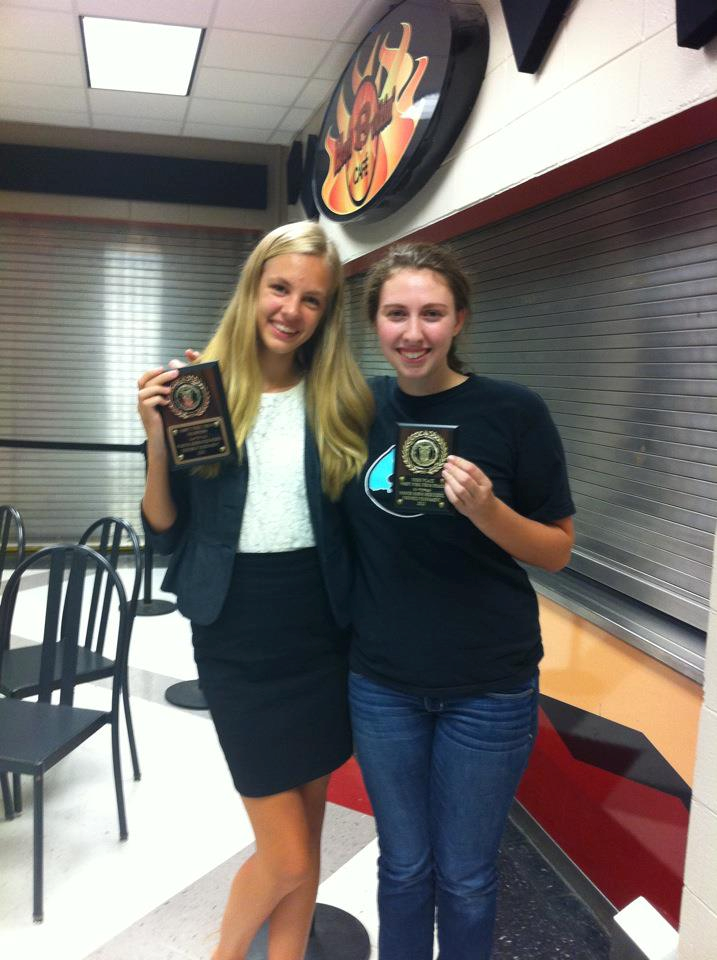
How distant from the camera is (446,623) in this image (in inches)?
51.6

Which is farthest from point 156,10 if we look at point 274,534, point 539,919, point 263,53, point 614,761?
point 539,919

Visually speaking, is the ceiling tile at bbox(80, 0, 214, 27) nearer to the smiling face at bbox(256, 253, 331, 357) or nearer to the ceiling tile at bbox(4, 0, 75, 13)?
the ceiling tile at bbox(4, 0, 75, 13)

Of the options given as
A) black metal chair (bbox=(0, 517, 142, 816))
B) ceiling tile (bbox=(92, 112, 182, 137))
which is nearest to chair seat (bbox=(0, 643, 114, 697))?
black metal chair (bbox=(0, 517, 142, 816))

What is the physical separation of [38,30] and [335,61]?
1508 mm

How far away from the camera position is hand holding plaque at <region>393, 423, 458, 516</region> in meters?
1.26

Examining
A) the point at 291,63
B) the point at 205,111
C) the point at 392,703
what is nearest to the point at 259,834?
the point at 392,703

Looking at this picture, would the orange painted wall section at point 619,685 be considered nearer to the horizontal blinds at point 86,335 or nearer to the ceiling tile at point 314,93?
the ceiling tile at point 314,93

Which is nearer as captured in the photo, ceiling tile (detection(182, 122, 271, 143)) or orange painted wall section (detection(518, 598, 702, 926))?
orange painted wall section (detection(518, 598, 702, 926))

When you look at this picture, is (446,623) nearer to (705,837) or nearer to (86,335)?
(705,837)

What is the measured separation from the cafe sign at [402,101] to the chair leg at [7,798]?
2.48 metres

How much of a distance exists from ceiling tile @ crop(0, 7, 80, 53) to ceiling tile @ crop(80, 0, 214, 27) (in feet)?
0.59

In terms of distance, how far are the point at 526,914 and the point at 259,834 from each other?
1.00 metres

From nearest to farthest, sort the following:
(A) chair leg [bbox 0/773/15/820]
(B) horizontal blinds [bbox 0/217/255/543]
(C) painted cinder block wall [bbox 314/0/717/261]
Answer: (C) painted cinder block wall [bbox 314/0/717/261] → (A) chair leg [bbox 0/773/15/820] → (B) horizontal blinds [bbox 0/217/255/543]

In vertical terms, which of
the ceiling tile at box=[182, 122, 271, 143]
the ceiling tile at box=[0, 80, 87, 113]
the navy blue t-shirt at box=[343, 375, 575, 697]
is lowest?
the navy blue t-shirt at box=[343, 375, 575, 697]
